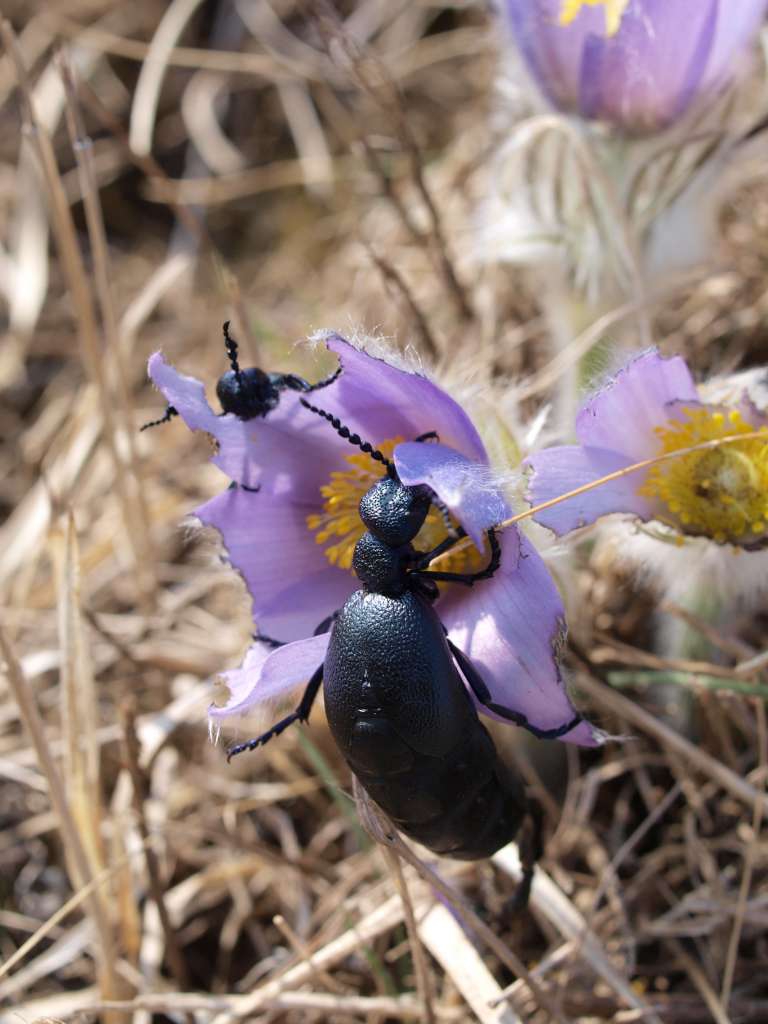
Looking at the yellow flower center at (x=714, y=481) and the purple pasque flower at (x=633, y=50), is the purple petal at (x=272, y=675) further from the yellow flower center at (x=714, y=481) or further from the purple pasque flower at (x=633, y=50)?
the purple pasque flower at (x=633, y=50)

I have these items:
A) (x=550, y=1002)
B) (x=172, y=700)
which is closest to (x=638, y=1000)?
(x=550, y=1002)

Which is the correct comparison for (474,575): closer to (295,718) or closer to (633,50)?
(295,718)

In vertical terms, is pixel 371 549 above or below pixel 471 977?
above

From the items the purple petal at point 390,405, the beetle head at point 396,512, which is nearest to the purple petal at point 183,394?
the purple petal at point 390,405

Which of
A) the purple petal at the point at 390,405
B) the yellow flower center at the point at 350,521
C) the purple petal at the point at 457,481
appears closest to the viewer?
the purple petal at the point at 457,481

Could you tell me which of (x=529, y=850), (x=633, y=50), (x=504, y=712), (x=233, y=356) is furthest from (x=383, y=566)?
(x=633, y=50)

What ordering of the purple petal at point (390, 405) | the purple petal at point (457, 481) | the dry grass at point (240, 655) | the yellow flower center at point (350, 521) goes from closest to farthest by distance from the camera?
1. the purple petal at point (457, 481)
2. the purple petal at point (390, 405)
3. the yellow flower center at point (350, 521)
4. the dry grass at point (240, 655)

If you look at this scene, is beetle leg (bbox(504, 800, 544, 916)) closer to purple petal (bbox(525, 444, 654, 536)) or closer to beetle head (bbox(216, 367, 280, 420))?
purple petal (bbox(525, 444, 654, 536))

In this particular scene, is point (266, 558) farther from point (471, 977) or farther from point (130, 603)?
point (130, 603)
